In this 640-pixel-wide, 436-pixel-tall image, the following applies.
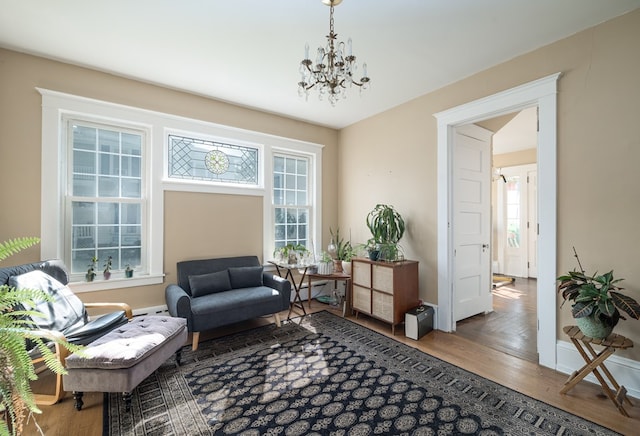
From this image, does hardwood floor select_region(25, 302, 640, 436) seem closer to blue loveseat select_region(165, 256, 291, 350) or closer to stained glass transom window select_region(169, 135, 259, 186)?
blue loveseat select_region(165, 256, 291, 350)

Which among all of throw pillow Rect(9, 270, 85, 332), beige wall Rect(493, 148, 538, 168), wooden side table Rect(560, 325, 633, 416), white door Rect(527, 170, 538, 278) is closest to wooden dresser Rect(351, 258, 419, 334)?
wooden side table Rect(560, 325, 633, 416)

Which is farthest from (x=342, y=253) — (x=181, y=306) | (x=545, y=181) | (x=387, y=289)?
(x=545, y=181)

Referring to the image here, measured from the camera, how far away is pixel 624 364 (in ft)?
7.23

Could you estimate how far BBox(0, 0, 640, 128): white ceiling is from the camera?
7.13 ft

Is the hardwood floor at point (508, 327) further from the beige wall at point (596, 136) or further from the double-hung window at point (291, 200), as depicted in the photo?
the double-hung window at point (291, 200)

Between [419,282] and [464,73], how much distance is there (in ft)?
8.01

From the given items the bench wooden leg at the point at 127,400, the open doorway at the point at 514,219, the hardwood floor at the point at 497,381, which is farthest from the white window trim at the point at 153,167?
the open doorway at the point at 514,219

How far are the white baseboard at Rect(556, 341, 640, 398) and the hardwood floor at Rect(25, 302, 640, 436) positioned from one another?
8 cm

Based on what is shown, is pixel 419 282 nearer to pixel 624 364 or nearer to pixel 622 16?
pixel 624 364

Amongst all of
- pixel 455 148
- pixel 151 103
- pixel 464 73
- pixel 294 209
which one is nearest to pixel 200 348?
pixel 294 209

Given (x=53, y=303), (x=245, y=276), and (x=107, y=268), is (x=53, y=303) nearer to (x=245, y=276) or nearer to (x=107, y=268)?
(x=107, y=268)

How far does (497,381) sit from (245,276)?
277 centimetres

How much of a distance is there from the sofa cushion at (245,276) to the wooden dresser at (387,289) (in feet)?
4.24

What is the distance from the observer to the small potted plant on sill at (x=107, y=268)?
3.16m
